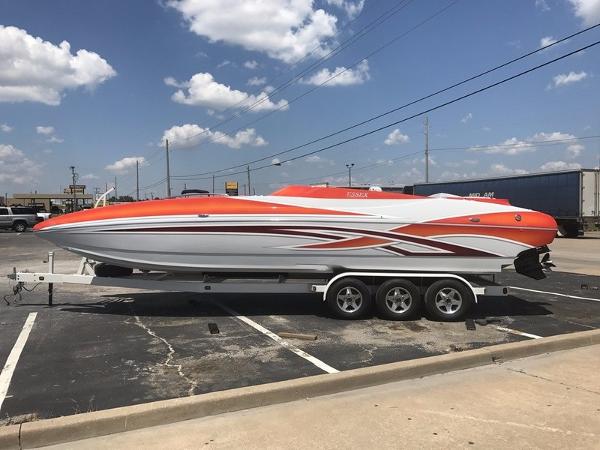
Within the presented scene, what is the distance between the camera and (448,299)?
816 centimetres

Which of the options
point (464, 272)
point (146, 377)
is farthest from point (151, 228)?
point (464, 272)

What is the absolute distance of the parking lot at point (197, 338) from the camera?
5.12 m

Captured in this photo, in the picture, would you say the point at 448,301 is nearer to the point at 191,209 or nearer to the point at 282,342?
the point at 282,342

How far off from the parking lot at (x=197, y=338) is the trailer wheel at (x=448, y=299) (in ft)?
0.59

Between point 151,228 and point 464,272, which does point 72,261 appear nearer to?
point 151,228

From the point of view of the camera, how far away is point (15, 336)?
7.05m

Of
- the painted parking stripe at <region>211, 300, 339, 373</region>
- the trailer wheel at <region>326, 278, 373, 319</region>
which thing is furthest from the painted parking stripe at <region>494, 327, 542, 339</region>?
the painted parking stripe at <region>211, 300, 339, 373</region>

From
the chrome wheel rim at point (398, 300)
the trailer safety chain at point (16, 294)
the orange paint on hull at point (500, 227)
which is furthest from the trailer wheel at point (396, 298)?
the trailer safety chain at point (16, 294)

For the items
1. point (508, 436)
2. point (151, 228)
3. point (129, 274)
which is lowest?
point (508, 436)

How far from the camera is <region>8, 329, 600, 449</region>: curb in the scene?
402 cm

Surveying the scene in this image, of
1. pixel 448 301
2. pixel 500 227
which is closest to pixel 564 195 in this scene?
pixel 500 227

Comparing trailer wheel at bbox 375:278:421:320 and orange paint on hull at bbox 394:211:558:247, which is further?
orange paint on hull at bbox 394:211:558:247

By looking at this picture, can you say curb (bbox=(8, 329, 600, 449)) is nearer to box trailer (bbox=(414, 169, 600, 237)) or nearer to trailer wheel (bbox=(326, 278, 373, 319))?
trailer wheel (bbox=(326, 278, 373, 319))

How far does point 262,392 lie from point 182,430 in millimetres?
828
